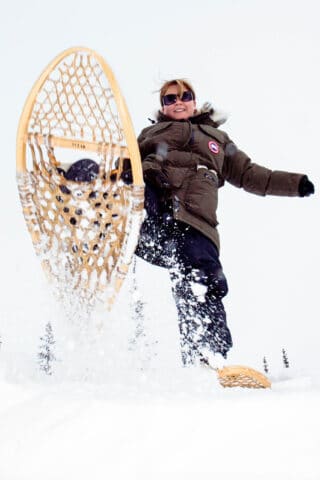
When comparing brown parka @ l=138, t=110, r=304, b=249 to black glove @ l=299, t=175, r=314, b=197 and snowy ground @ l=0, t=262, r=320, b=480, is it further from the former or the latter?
snowy ground @ l=0, t=262, r=320, b=480

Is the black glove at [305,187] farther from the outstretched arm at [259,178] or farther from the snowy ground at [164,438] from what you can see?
the snowy ground at [164,438]

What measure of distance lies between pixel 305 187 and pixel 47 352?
1965 mm

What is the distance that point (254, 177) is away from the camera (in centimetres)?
352

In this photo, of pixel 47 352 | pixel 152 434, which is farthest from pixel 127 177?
pixel 152 434

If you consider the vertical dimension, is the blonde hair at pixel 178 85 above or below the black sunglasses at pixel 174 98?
above

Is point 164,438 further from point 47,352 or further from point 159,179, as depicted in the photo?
point 159,179

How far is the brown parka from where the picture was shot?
3.14 metres

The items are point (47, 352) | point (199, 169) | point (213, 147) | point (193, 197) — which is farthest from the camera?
point (213, 147)

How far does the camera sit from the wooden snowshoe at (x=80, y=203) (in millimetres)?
3076

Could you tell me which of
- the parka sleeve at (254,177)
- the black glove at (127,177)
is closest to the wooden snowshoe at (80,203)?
the black glove at (127,177)

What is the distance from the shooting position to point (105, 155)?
126 inches

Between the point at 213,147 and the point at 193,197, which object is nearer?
the point at 193,197

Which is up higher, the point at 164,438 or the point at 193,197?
the point at 193,197

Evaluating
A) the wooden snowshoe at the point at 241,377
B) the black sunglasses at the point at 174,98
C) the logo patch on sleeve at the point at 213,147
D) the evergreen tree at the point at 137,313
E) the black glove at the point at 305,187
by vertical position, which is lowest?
the wooden snowshoe at the point at 241,377
